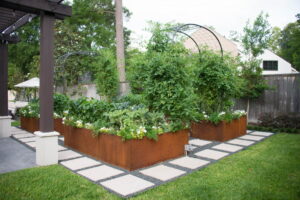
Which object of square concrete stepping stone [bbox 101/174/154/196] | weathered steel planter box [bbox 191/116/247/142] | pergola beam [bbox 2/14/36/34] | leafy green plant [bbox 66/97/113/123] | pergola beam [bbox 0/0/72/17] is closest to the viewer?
square concrete stepping stone [bbox 101/174/154/196]

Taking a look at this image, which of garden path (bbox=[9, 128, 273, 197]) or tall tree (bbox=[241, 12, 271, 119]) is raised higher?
tall tree (bbox=[241, 12, 271, 119])

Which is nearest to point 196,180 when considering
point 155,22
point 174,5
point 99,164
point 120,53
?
point 99,164

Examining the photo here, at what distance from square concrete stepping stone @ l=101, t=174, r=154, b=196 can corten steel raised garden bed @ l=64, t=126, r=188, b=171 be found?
325 mm

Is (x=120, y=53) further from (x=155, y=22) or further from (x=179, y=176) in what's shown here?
(x=179, y=176)

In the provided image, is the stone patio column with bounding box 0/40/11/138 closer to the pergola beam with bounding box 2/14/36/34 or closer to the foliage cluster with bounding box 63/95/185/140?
the pergola beam with bounding box 2/14/36/34

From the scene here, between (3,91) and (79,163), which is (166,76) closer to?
(79,163)

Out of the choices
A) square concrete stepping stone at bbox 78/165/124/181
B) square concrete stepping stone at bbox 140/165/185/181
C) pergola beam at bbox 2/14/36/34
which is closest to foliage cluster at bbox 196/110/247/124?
square concrete stepping stone at bbox 140/165/185/181

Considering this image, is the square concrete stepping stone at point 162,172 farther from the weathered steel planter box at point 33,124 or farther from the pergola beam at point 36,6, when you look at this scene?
the weathered steel planter box at point 33,124

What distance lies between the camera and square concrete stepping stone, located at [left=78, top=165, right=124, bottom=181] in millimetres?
3179

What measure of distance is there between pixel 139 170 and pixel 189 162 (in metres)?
0.94

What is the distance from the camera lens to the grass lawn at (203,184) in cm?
260

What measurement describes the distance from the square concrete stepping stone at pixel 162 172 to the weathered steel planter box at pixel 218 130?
2363 millimetres

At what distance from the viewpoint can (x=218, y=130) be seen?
5.50 metres

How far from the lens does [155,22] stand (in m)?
4.64
